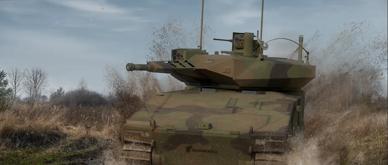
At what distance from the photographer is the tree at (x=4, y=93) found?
12.3 meters

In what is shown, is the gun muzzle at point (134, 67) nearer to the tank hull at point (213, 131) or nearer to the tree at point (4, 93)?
the tank hull at point (213, 131)

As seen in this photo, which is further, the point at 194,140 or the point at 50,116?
the point at 50,116

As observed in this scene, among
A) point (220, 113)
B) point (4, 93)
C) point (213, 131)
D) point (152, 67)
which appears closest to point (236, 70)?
point (220, 113)

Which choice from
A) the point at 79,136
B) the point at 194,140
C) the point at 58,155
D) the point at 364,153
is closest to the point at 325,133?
the point at 364,153

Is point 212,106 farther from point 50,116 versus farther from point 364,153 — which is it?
point 50,116

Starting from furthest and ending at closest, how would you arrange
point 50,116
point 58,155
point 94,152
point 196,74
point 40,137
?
1. point 50,116
2. point 40,137
3. point 94,152
4. point 58,155
5. point 196,74

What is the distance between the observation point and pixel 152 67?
9.49 metres

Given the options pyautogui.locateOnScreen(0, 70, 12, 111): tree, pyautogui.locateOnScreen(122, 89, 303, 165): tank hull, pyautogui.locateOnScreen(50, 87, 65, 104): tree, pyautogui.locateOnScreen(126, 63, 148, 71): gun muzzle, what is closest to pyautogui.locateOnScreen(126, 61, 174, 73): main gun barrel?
pyautogui.locateOnScreen(126, 63, 148, 71): gun muzzle

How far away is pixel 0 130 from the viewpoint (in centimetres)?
1319

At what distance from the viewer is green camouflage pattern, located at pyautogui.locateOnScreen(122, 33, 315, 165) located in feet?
26.0

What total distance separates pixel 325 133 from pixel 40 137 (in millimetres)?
6942

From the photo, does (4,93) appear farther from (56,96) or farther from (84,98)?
(84,98)

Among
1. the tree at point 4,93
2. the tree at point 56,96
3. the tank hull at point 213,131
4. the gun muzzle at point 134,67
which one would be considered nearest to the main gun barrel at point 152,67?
the gun muzzle at point 134,67

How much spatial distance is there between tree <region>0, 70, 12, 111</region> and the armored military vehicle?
13.4 feet
